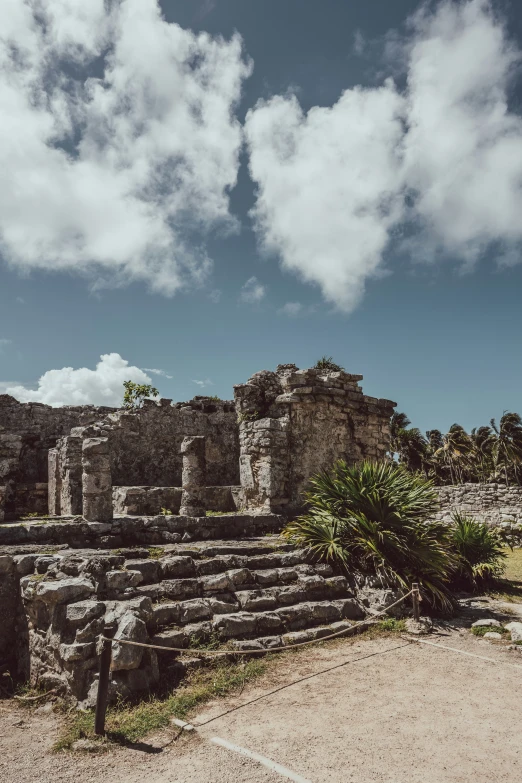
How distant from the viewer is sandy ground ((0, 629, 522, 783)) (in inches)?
134

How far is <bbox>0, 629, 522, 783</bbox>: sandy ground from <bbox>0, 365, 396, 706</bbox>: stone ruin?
0.66 m

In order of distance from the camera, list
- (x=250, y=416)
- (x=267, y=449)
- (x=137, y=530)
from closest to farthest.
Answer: (x=137, y=530) < (x=267, y=449) < (x=250, y=416)

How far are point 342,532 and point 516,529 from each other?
1196 cm

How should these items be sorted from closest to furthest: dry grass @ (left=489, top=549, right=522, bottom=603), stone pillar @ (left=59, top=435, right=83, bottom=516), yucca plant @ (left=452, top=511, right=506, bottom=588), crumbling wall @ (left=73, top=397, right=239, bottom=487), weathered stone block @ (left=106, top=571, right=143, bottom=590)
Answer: weathered stone block @ (left=106, top=571, right=143, bottom=590) → dry grass @ (left=489, top=549, right=522, bottom=603) → yucca plant @ (left=452, top=511, right=506, bottom=588) → stone pillar @ (left=59, top=435, right=83, bottom=516) → crumbling wall @ (left=73, top=397, right=239, bottom=487)

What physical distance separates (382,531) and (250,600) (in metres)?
2.39

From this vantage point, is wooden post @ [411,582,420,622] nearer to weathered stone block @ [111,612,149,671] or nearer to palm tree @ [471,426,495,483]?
weathered stone block @ [111,612,149,671]

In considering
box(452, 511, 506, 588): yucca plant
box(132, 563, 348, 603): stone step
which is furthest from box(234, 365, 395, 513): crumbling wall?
box(132, 563, 348, 603): stone step

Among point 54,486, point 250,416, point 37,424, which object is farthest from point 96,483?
point 37,424

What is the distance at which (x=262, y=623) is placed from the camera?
5926 millimetres

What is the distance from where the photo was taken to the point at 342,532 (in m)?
7.95

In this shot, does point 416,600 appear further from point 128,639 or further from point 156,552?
point 128,639

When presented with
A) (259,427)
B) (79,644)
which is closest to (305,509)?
(259,427)

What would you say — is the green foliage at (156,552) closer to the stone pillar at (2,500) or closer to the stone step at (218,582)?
the stone step at (218,582)

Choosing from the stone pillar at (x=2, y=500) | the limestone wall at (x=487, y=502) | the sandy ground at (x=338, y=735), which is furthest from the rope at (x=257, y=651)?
the limestone wall at (x=487, y=502)
